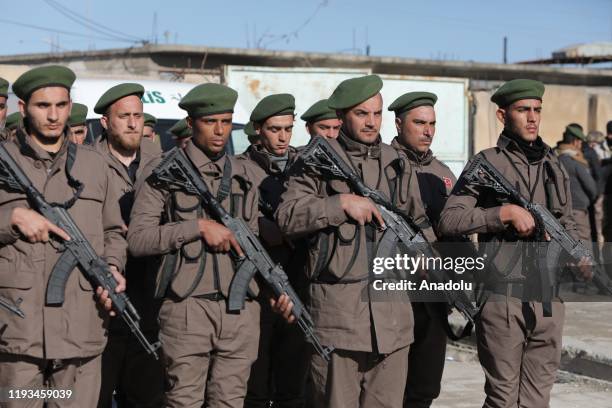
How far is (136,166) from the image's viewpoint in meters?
6.84

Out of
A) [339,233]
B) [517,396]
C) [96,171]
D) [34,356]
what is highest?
[96,171]

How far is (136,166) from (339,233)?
1.96 meters

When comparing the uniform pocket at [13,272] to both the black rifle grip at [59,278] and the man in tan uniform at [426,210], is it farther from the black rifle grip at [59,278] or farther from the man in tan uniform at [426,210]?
the man in tan uniform at [426,210]

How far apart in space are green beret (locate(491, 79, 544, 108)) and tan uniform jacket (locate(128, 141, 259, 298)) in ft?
5.17

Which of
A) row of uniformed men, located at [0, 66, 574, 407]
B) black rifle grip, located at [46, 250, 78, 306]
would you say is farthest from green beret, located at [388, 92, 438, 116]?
black rifle grip, located at [46, 250, 78, 306]

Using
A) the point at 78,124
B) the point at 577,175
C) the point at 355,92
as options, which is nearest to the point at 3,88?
the point at 78,124

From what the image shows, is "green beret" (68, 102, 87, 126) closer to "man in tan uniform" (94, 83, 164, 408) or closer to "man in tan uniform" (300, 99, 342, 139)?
"man in tan uniform" (94, 83, 164, 408)

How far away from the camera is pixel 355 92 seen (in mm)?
5594

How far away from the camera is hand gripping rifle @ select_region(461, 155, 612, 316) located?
5.78 meters

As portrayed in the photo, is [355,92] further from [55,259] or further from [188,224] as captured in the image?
[55,259]

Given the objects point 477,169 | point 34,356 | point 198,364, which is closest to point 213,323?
point 198,364

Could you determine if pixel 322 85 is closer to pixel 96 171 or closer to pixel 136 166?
pixel 136 166

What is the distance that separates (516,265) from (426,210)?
96 cm

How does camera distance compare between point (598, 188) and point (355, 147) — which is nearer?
point (355, 147)
